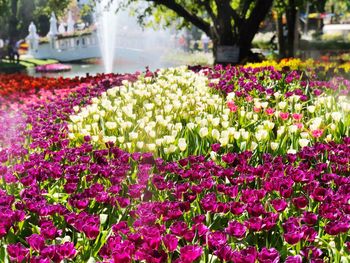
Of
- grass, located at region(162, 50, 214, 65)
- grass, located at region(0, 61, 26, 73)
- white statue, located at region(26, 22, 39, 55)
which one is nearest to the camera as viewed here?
grass, located at region(162, 50, 214, 65)

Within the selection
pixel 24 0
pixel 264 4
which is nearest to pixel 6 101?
pixel 264 4

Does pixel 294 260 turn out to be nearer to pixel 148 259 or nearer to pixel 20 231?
pixel 148 259

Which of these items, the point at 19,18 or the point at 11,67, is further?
the point at 19,18

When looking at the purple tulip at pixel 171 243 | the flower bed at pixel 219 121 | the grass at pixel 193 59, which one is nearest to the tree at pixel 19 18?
the grass at pixel 193 59

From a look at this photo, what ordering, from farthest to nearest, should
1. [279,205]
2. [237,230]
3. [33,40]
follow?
[33,40] < [279,205] < [237,230]

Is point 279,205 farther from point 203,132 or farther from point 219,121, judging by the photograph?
point 219,121

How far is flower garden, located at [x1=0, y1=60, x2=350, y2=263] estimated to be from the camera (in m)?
2.59

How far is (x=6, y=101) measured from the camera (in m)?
9.09

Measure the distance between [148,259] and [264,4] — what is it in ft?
49.6

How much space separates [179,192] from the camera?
3.23 metres

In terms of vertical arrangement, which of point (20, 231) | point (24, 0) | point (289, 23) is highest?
point (24, 0)

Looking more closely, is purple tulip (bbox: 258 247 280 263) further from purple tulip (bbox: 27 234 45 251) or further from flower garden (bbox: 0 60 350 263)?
purple tulip (bbox: 27 234 45 251)

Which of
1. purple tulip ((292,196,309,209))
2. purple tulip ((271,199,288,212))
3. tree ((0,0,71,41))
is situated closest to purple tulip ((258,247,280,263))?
purple tulip ((271,199,288,212))

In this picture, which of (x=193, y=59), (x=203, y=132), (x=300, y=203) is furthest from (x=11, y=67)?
(x=300, y=203)
